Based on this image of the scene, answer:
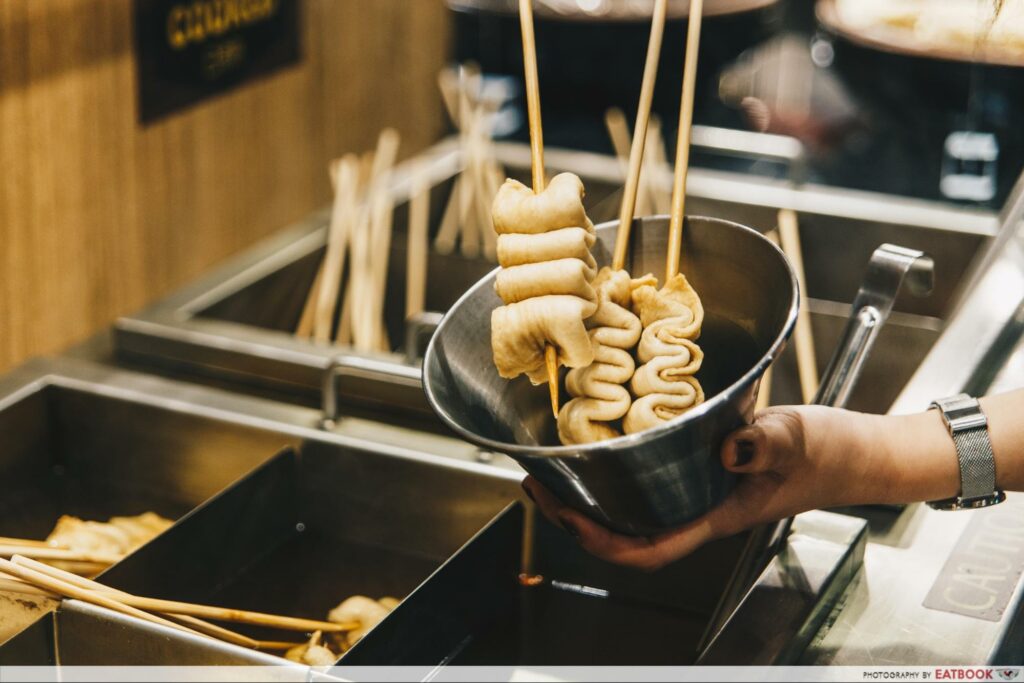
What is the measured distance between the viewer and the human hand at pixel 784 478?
1.16 meters

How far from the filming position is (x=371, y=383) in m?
1.91

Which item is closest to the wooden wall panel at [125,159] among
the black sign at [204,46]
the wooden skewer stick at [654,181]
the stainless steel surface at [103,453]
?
the black sign at [204,46]

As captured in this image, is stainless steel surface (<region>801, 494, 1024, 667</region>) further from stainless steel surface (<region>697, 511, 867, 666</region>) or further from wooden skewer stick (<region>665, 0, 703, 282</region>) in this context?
wooden skewer stick (<region>665, 0, 703, 282</region>)

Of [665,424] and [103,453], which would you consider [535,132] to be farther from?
[103,453]

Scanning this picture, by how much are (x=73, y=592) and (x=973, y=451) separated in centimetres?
105

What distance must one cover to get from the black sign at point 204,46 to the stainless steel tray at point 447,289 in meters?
0.38

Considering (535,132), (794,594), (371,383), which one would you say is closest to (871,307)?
(794,594)

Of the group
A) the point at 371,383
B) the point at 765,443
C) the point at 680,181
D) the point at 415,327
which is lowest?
the point at 371,383

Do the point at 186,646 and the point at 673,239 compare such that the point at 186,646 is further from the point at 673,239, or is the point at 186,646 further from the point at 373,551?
the point at 673,239

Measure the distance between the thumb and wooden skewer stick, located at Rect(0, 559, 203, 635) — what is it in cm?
66

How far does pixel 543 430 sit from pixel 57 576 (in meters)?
0.60

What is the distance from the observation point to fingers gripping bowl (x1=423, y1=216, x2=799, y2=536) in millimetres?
1005

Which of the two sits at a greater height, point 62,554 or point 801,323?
point 801,323

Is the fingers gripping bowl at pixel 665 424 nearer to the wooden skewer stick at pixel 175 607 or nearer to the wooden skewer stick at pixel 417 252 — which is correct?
the wooden skewer stick at pixel 175 607
